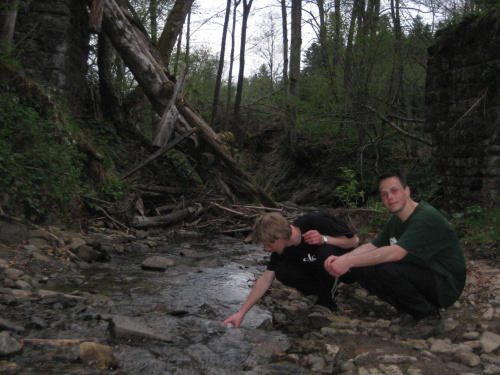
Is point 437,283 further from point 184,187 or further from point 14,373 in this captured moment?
point 184,187

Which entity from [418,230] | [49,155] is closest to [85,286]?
[49,155]

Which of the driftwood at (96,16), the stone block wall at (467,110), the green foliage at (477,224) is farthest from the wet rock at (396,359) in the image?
the driftwood at (96,16)

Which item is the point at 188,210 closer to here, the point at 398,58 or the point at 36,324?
the point at 36,324

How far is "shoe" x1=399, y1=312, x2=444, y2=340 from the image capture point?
3.10 m

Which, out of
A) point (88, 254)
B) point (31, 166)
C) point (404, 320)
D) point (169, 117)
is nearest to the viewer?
point (404, 320)

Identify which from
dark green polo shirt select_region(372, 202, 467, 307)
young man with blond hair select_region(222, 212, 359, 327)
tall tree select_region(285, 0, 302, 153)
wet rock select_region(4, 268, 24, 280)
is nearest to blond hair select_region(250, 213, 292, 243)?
young man with blond hair select_region(222, 212, 359, 327)

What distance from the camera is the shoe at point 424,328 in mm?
3098

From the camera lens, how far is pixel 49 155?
20.0 feet

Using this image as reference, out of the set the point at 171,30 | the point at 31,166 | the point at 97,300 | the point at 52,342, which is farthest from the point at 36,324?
the point at 171,30

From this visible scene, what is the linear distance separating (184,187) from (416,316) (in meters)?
7.68

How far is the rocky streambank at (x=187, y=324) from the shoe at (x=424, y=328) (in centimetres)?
7

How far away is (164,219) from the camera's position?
8797 mm

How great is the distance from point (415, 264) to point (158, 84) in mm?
8072

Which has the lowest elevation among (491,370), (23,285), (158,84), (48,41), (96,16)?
(491,370)
